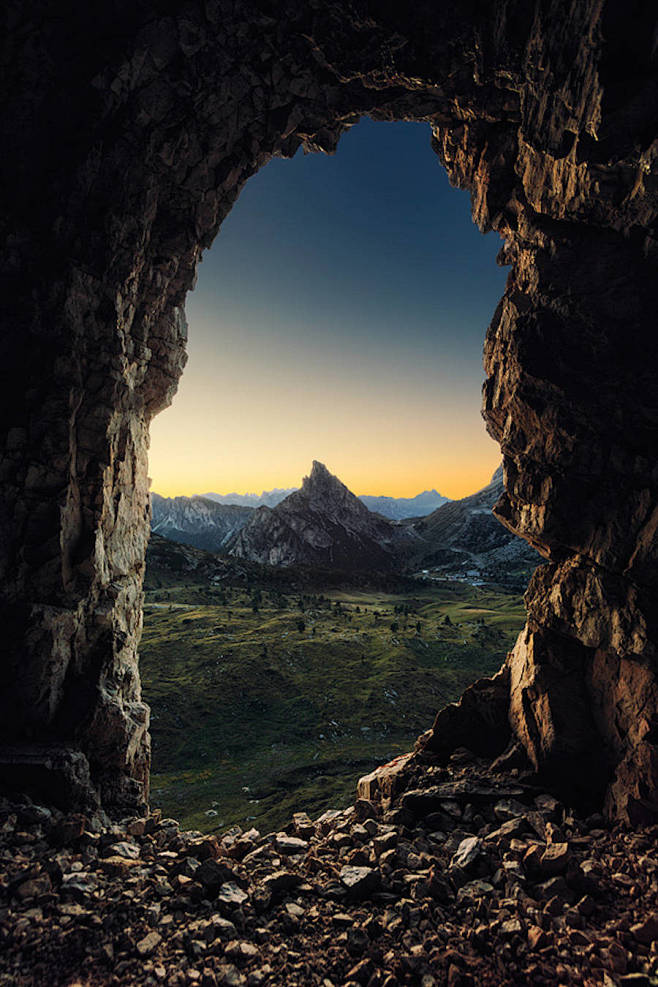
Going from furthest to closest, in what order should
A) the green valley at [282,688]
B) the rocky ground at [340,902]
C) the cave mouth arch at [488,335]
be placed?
the green valley at [282,688] < the cave mouth arch at [488,335] < the rocky ground at [340,902]

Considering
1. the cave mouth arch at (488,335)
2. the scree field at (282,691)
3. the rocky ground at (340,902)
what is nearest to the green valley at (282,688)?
the scree field at (282,691)

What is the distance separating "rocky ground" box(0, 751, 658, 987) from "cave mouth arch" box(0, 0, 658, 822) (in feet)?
6.28

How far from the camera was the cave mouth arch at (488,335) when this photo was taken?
1245 centimetres

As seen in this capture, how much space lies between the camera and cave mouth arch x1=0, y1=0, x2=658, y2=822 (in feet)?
40.8

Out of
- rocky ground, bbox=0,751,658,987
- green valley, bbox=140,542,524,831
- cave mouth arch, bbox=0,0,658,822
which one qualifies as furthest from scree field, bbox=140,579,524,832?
cave mouth arch, bbox=0,0,658,822

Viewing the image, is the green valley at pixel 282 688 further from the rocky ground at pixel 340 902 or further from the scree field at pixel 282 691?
the rocky ground at pixel 340 902

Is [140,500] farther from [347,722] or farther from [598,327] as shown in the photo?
[347,722]

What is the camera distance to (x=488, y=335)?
18469 millimetres

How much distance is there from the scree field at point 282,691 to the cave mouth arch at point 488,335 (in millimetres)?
19105

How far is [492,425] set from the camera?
18.6 m

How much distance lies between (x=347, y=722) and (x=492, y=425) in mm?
39762

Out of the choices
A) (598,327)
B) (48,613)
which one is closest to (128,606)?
(48,613)

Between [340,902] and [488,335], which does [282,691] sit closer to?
[340,902]

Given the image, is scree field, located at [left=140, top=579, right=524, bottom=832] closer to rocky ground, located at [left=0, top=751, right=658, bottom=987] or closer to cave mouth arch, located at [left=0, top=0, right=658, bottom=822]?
rocky ground, located at [left=0, top=751, right=658, bottom=987]
